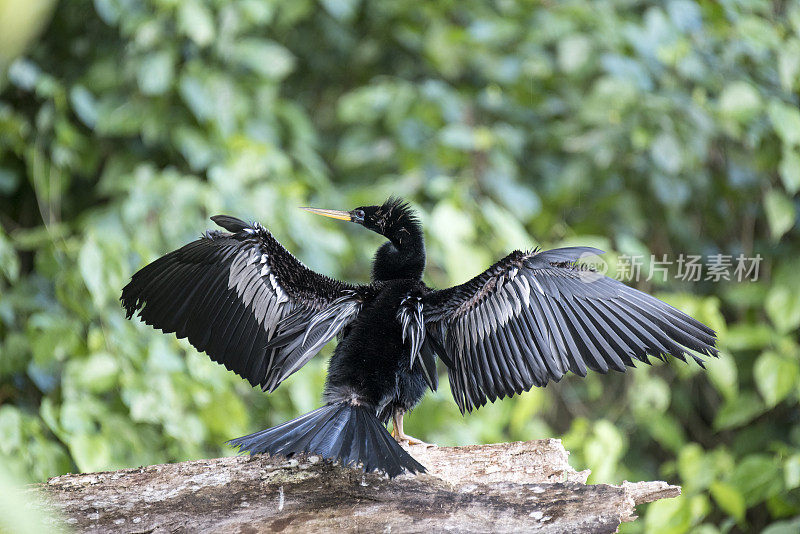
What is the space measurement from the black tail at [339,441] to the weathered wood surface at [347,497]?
149 millimetres

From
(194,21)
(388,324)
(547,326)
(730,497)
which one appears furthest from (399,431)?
(194,21)

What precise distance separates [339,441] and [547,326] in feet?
1.95

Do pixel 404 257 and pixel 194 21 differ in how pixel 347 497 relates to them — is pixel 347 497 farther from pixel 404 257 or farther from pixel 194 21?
pixel 194 21

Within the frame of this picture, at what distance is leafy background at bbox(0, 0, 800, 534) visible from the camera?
3268 mm

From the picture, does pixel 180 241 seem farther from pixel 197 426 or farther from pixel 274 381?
pixel 274 381

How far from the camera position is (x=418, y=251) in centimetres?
246

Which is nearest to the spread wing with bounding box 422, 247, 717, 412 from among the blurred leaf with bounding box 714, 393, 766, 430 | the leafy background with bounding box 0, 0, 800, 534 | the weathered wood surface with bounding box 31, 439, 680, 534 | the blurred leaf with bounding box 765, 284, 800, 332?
the weathered wood surface with bounding box 31, 439, 680, 534

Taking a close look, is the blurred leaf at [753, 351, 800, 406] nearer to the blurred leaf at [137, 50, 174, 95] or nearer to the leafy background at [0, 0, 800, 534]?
the leafy background at [0, 0, 800, 534]

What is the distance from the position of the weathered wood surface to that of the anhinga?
0.18 m

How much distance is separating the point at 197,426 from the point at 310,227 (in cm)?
106

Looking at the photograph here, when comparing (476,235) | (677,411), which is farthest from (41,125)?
(677,411)

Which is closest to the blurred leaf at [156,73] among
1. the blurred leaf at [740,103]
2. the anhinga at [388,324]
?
the anhinga at [388,324]

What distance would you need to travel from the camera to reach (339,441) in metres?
1.80

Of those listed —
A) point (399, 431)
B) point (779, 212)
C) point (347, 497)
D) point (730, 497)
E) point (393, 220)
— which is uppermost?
point (779, 212)
